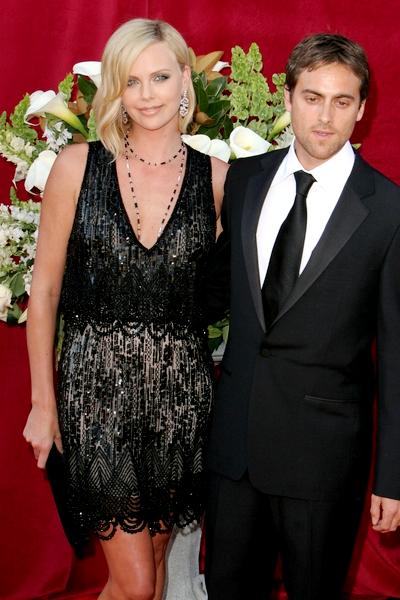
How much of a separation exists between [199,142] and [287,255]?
537 mm

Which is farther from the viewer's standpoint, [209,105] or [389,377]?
[209,105]

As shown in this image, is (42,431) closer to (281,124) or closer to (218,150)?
(218,150)

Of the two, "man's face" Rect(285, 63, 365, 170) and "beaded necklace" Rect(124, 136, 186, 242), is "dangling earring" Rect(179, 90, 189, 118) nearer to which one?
"beaded necklace" Rect(124, 136, 186, 242)

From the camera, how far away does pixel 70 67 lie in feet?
9.70

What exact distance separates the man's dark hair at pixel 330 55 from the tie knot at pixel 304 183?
20 cm

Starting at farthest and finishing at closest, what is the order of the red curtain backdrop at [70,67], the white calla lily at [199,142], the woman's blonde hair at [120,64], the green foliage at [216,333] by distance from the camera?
1. the red curtain backdrop at [70,67]
2. the green foliage at [216,333]
3. the white calla lily at [199,142]
4. the woman's blonde hair at [120,64]

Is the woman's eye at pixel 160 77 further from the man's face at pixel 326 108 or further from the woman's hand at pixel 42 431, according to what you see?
the woman's hand at pixel 42 431

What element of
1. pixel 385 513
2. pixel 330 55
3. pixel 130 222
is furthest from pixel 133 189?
pixel 385 513

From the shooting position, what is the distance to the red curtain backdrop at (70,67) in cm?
292

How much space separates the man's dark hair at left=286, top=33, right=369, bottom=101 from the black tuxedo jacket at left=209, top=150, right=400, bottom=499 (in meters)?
0.19

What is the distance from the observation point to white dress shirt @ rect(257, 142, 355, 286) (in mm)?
2070

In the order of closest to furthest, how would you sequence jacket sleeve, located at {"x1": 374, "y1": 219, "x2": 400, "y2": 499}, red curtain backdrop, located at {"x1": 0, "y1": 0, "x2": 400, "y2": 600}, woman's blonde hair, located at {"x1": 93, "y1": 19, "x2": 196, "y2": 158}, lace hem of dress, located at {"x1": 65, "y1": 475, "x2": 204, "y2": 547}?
jacket sleeve, located at {"x1": 374, "y1": 219, "x2": 400, "y2": 499} < woman's blonde hair, located at {"x1": 93, "y1": 19, "x2": 196, "y2": 158} < lace hem of dress, located at {"x1": 65, "y1": 475, "x2": 204, "y2": 547} < red curtain backdrop, located at {"x1": 0, "y1": 0, "x2": 400, "y2": 600}

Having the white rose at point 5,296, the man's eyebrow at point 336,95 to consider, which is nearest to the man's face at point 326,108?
the man's eyebrow at point 336,95

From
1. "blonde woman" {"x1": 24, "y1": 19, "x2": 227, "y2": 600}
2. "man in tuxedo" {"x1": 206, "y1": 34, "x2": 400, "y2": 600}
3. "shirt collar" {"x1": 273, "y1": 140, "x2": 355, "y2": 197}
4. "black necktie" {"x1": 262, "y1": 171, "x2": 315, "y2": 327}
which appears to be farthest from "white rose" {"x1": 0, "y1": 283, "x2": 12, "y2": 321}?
"shirt collar" {"x1": 273, "y1": 140, "x2": 355, "y2": 197}
